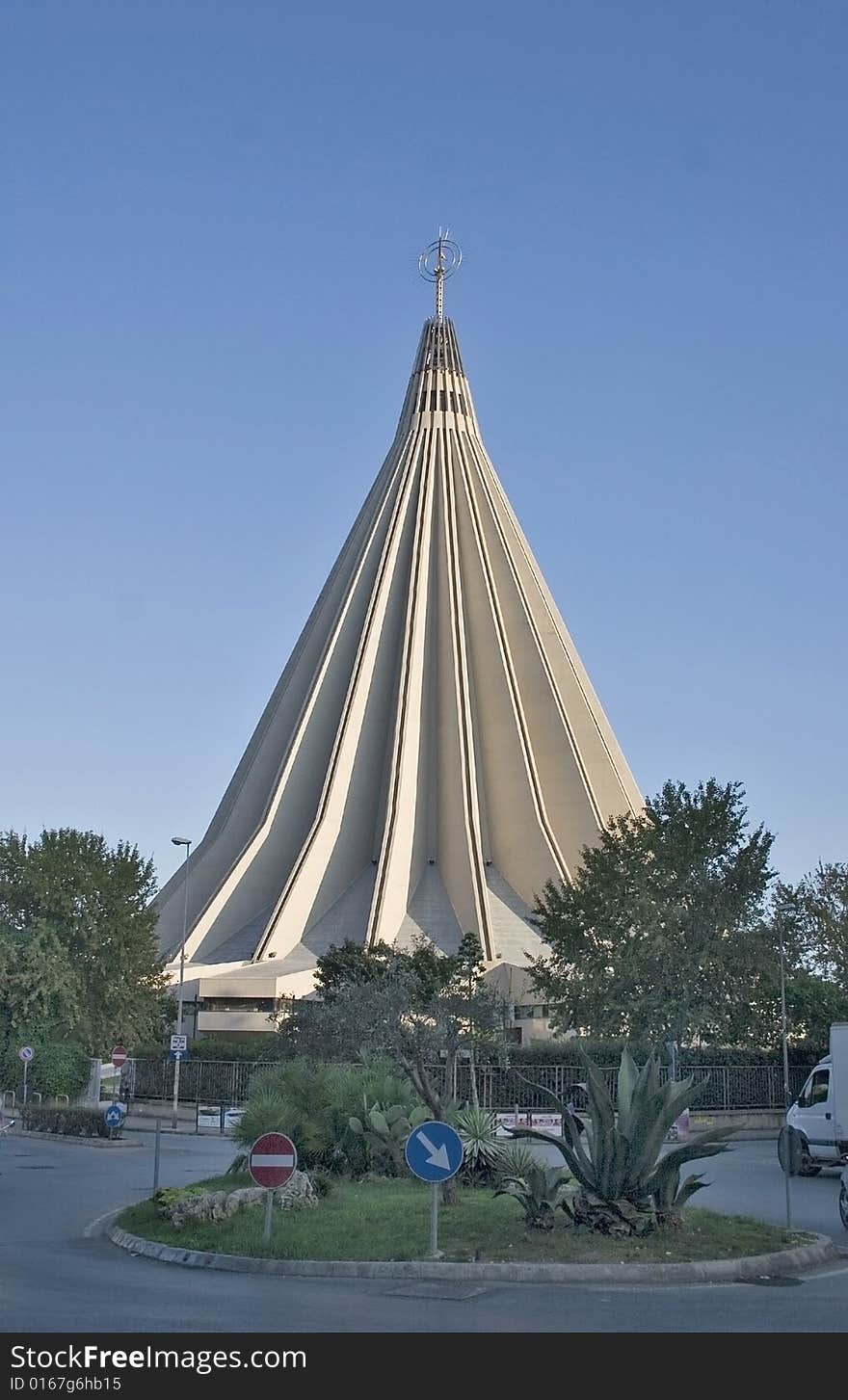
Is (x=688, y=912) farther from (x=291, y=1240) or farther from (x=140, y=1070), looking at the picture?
(x=291, y=1240)

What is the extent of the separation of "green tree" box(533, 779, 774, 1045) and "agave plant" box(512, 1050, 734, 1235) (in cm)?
2333

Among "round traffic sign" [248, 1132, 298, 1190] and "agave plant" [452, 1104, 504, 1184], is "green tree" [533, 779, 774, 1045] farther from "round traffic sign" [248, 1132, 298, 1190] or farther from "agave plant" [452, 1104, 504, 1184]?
"round traffic sign" [248, 1132, 298, 1190]

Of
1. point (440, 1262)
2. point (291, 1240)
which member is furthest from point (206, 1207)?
point (440, 1262)

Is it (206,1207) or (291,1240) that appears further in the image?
(206,1207)

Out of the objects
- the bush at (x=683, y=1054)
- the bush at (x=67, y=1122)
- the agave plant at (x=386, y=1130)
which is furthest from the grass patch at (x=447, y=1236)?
the bush at (x=683, y=1054)

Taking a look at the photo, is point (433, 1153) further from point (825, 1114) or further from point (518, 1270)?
point (825, 1114)

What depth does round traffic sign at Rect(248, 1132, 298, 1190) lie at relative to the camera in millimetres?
12359

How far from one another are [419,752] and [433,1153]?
5801 cm

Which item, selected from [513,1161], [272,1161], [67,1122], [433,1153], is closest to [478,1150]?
[513,1161]

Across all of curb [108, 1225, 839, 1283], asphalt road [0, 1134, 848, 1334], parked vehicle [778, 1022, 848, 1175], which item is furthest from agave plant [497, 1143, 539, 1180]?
parked vehicle [778, 1022, 848, 1175]

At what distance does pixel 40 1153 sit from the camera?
28.0 m

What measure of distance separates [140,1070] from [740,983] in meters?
18.8

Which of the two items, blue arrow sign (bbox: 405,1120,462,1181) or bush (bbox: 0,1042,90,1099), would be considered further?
bush (bbox: 0,1042,90,1099)

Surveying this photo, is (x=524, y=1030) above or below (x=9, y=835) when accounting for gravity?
below
